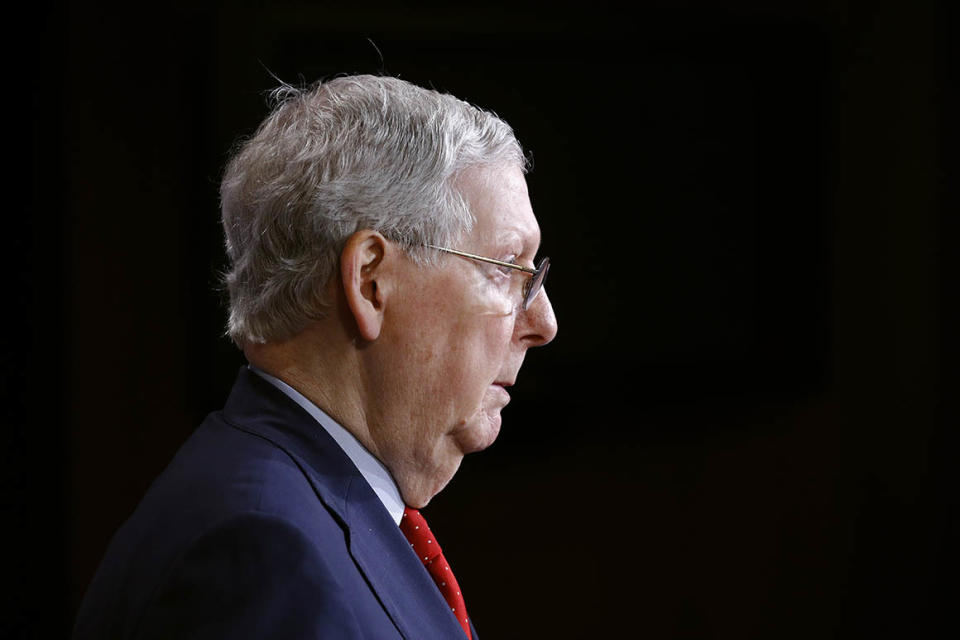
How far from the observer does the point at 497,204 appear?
1.10 m

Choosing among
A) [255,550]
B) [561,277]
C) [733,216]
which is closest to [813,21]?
[733,216]

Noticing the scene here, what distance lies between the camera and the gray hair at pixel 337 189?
3.38ft

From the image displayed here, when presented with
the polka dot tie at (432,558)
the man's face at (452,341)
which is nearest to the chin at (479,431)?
the man's face at (452,341)

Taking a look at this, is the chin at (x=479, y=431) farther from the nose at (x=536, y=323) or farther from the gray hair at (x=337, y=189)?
the gray hair at (x=337, y=189)

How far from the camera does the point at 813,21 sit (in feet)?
7.88

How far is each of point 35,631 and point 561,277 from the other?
1.45 metres

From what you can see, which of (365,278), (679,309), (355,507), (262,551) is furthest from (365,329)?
(679,309)

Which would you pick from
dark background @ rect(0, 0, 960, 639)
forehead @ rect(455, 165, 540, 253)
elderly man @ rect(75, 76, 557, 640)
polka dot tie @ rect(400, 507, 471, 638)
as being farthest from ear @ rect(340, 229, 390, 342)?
dark background @ rect(0, 0, 960, 639)

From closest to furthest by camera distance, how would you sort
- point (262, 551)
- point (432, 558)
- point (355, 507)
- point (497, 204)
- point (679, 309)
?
point (262, 551)
point (355, 507)
point (497, 204)
point (432, 558)
point (679, 309)

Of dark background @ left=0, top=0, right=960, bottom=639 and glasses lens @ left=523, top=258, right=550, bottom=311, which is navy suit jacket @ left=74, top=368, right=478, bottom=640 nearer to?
glasses lens @ left=523, top=258, right=550, bottom=311

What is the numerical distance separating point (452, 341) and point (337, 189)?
21 centimetres

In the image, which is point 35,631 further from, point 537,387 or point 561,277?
point 561,277

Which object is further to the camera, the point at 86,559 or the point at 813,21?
the point at 813,21

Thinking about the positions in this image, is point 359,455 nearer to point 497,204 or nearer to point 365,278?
point 365,278
